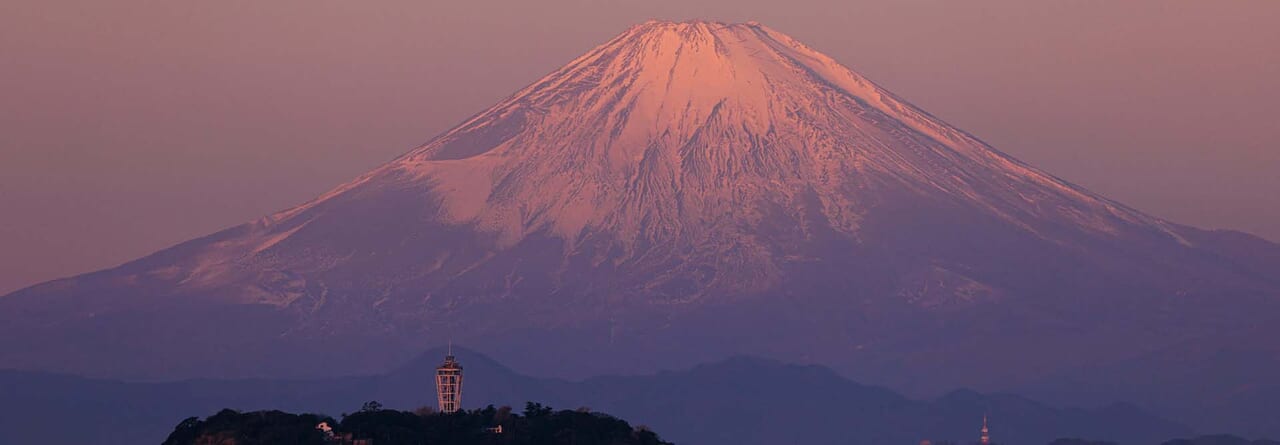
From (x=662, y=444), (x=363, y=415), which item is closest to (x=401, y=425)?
(x=363, y=415)

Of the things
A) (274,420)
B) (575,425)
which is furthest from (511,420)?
(274,420)

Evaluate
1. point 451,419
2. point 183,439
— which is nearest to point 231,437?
point 183,439

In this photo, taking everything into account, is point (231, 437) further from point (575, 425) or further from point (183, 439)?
point (575, 425)

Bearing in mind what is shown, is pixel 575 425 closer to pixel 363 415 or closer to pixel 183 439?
pixel 363 415

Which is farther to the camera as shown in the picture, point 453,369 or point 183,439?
point 453,369

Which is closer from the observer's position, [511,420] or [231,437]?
[231,437]

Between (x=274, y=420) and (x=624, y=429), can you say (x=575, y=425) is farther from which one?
(x=274, y=420)
